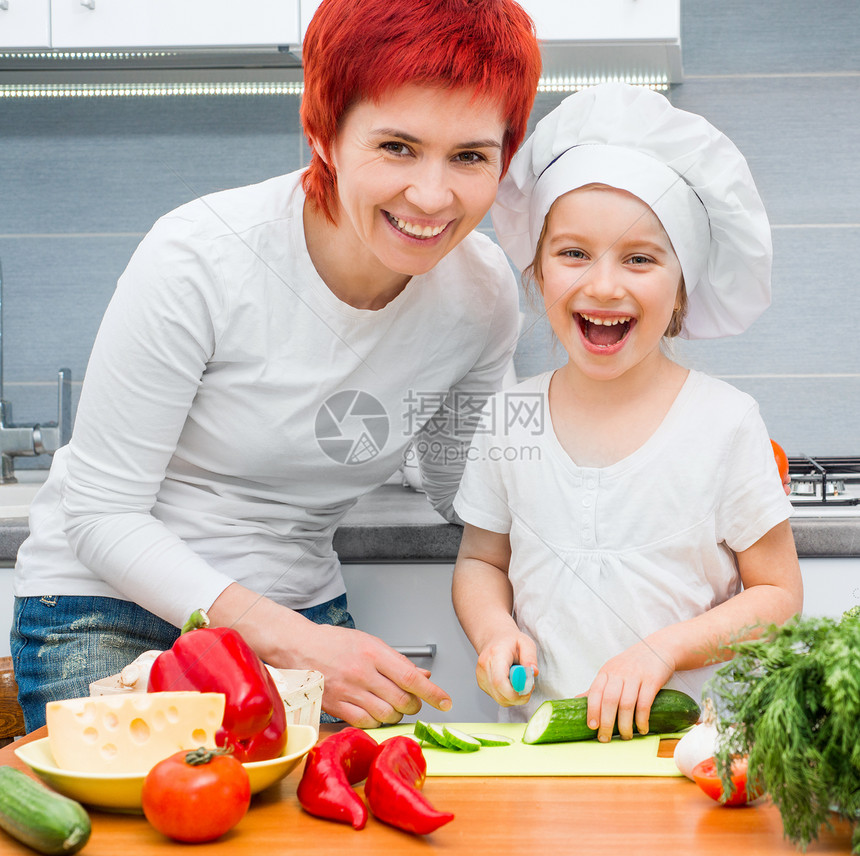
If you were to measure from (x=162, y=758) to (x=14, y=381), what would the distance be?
1619 mm

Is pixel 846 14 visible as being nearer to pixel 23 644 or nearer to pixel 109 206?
pixel 109 206

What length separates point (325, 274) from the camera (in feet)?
3.52

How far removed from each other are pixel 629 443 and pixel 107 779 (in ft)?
2.25

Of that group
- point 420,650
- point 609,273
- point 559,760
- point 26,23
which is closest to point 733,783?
point 559,760

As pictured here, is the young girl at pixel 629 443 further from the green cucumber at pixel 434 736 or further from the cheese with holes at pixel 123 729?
the cheese with holes at pixel 123 729

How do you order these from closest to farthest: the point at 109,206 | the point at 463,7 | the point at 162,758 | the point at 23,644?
the point at 162,758, the point at 463,7, the point at 23,644, the point at 109,206

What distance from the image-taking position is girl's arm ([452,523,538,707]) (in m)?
0.87

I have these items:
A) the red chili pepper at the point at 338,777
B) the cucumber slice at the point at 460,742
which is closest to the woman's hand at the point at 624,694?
the cucumber slice at the point at 460,742

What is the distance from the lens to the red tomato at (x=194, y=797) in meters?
0.52

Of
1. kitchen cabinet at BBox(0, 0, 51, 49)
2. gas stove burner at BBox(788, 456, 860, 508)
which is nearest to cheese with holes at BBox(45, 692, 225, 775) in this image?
gas stove burner at BBox(788, 456, 860, 508)

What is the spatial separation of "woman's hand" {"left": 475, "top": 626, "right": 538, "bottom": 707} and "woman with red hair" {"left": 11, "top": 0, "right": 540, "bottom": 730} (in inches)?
2.5

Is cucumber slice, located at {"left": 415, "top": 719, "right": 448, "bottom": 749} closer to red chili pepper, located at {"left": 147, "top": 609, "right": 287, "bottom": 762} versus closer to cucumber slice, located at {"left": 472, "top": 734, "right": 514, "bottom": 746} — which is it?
cucumber slice, located at {"left": 472, "top": 734, "right": 514, "bottom": 746}

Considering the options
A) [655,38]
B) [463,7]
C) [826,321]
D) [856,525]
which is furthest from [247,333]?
[826,321]

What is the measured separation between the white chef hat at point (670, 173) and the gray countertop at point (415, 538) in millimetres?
392
